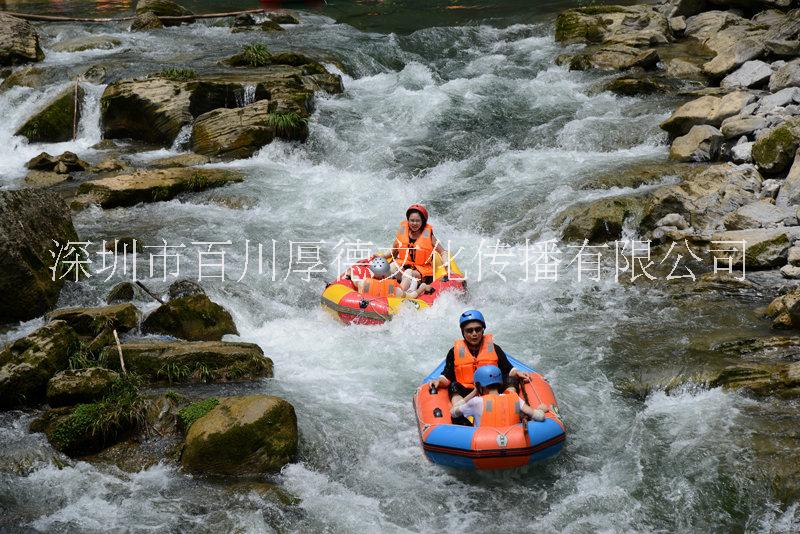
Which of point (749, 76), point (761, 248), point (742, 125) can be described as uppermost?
point (749, 76)

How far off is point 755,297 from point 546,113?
715 cm

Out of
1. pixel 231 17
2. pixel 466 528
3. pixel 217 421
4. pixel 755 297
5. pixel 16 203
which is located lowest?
pixel 466 528

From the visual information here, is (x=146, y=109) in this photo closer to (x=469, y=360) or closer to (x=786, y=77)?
(x=469, y=360)

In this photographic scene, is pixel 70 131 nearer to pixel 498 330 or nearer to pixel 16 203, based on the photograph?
pixel 16 203

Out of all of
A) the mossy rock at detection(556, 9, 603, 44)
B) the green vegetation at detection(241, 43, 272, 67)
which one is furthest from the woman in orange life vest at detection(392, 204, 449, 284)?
the mossy rock at detection(556, 9, 603, 44)

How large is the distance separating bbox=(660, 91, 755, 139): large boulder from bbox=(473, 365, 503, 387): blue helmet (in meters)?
7.58

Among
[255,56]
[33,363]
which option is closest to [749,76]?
[255,56]

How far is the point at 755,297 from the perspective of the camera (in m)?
8.62

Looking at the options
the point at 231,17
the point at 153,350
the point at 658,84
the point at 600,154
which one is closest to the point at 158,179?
the point at 153,350

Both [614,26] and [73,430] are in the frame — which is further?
[614,26]

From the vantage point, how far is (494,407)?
6.45m

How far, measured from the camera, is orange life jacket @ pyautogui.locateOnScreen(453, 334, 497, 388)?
7129 millimetres

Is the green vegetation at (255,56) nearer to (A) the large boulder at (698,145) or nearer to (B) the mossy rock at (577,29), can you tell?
(B) the mossy rock at (577,29)

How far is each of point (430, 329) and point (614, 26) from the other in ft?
42.5
